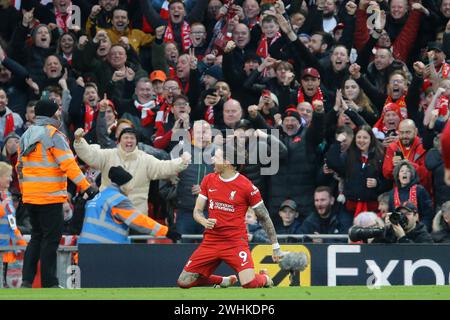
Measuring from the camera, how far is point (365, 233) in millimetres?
16812

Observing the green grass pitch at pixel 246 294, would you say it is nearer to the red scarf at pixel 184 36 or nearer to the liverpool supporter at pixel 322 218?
the liverpool supporter at pixel 322 218

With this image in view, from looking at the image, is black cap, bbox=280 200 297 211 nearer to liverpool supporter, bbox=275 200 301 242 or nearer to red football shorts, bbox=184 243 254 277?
liverpool supporter, bbox=275 200 301 242

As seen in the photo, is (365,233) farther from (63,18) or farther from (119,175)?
(63,18)

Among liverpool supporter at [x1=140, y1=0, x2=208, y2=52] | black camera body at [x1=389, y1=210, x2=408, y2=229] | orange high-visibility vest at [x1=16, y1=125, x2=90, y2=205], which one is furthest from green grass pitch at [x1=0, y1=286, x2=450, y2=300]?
liverpool supporter at [x1=140, y1=0, x2=208, y2=52]

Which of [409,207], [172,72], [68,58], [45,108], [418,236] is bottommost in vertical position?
[418,236]

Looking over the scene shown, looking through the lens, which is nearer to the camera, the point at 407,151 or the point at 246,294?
the point at 246,294

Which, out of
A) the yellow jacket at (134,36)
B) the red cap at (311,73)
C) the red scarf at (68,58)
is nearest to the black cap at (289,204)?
the red cap at (311,73)

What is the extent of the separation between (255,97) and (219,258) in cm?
543

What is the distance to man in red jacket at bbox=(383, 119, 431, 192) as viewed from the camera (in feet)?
59.7

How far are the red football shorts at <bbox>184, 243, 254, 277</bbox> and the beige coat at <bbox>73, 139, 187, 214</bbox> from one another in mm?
2399

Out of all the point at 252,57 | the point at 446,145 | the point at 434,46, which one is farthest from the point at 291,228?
the point at 446,145

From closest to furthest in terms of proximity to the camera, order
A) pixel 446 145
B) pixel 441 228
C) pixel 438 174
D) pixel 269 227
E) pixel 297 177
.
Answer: pixel 446 145 → pixel 269 227 → pixel 441 228 → pixel 438 174 → pixel 297 177

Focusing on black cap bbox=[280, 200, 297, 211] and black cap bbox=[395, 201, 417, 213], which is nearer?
black cap bbox=[395, 201, 417, 213]

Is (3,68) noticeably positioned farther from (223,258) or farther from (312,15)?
(223,258)
